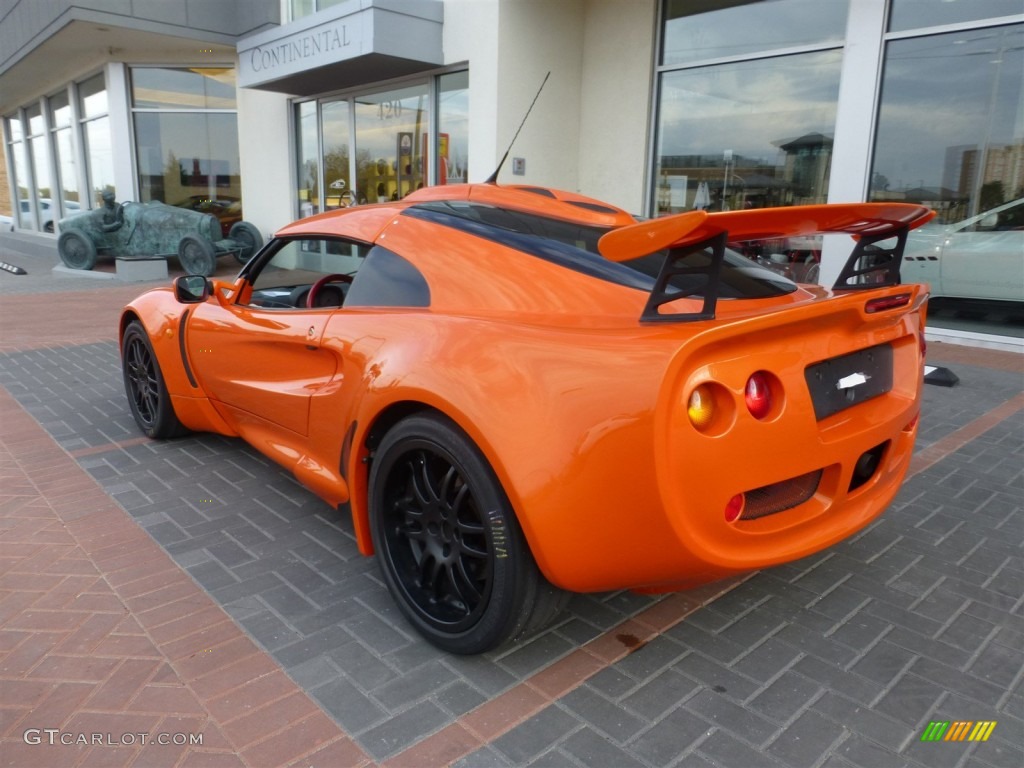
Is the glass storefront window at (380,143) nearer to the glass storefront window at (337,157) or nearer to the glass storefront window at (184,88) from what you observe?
the glass storefront window at (337,157)

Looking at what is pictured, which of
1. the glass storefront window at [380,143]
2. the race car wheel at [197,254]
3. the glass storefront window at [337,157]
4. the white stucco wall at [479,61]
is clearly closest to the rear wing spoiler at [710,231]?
the white stucco wall at [479,61]

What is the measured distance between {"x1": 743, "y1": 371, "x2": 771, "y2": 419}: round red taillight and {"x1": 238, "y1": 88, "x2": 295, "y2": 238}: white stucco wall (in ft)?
44.0

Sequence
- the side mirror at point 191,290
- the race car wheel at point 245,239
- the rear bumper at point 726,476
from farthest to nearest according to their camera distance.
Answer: the race car wheel at point 245,239, the side mirror at point 191,290, the rear bumper at point 726,476

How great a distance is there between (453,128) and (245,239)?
19.0 feet

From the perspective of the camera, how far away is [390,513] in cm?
250

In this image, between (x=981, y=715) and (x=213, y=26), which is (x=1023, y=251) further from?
(x=213, y=26)

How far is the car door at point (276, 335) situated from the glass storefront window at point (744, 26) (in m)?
6.99

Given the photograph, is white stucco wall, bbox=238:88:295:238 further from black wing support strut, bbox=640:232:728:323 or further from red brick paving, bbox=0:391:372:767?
black wing support strut, bbox=640:232:728:323

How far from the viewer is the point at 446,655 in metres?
2.31

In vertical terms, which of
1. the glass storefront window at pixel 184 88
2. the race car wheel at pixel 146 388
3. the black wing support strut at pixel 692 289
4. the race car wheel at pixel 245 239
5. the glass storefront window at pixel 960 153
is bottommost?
the race car wheel at pixel 146 388

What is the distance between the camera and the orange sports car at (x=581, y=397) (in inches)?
71.5

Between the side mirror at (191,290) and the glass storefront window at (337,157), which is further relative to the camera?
the glass storefront window at (337,157)

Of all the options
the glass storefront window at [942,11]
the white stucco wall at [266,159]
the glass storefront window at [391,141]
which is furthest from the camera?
the white stucco wall at [266,159]

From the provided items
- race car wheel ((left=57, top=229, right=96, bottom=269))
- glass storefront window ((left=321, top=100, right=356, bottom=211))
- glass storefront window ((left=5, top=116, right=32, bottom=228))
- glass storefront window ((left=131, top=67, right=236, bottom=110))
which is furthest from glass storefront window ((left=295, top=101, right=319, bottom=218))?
glass storefront window ((left=5, top=116, right=32, bottom=228))
